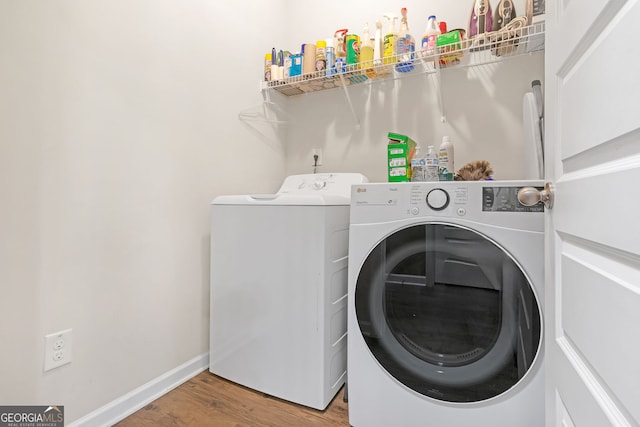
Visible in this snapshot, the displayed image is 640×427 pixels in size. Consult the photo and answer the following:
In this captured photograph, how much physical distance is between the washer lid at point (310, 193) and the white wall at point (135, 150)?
198 millimetres

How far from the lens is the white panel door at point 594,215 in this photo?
38cm

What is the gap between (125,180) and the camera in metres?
1.21

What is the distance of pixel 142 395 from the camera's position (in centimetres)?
125

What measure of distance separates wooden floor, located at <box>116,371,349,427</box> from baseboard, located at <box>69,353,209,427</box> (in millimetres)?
25

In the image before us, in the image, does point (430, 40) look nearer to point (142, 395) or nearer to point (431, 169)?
point (431, 169)

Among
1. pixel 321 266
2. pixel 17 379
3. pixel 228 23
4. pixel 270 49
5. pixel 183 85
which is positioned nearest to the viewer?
pixel 17 379

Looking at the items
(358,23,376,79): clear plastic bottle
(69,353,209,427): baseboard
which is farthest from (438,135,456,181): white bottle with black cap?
(69,353,209,427): baseboard

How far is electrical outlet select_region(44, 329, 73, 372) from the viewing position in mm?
990

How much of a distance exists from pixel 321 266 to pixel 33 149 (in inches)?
39.7

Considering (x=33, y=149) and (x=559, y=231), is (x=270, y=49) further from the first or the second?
(x=559, y=231)

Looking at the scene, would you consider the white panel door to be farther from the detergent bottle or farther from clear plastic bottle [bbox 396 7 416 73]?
the detergent bottle

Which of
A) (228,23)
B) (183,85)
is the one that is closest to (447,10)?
(228,23)

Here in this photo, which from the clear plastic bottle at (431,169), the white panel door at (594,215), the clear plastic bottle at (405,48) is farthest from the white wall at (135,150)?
the white panel door at (594,215)

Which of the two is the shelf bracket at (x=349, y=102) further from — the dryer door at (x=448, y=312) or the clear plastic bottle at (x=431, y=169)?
the dryer door at (x=448, y=312)
